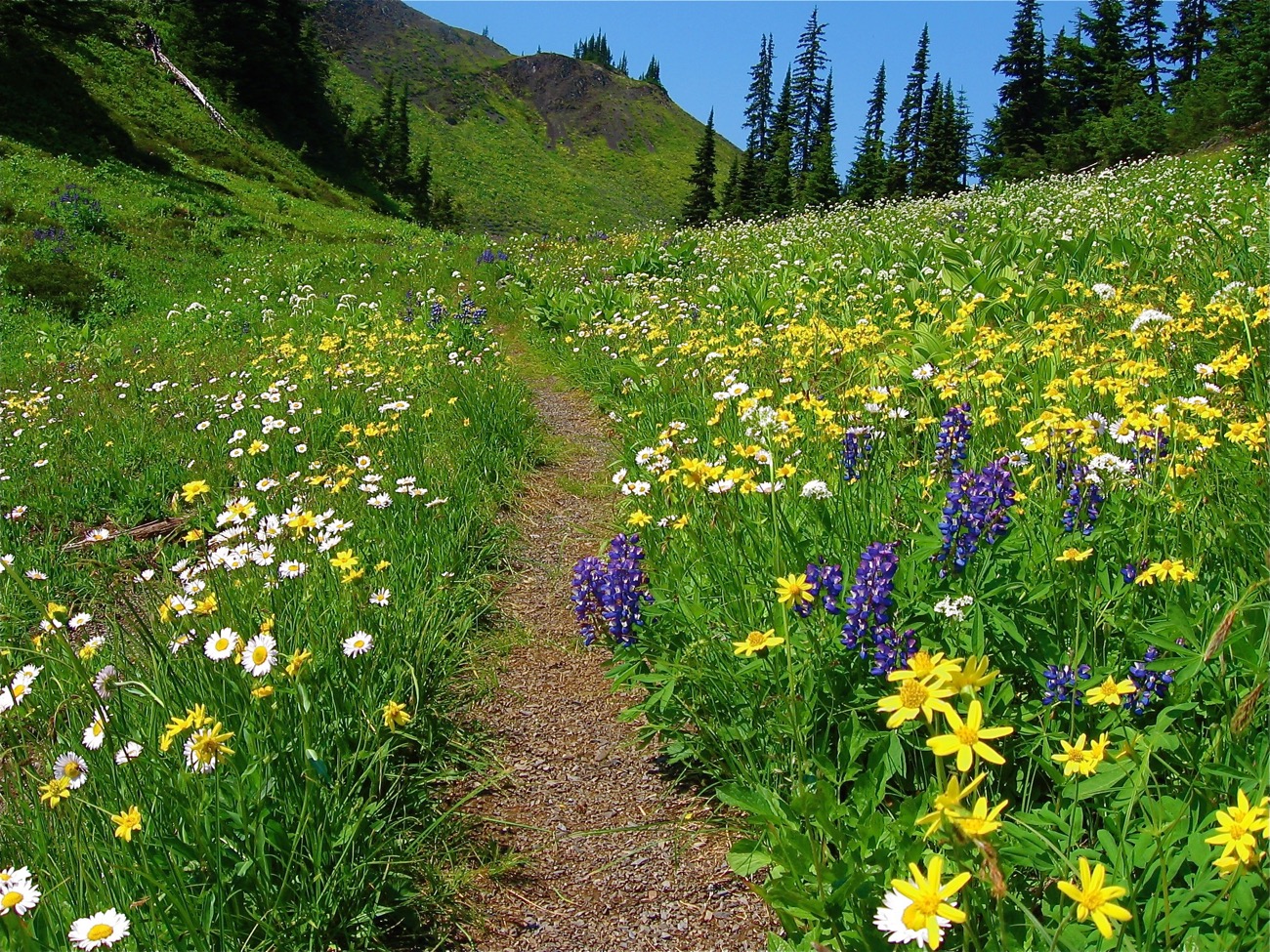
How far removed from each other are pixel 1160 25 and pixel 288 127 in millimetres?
44900

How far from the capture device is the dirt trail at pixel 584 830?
195 centimetres

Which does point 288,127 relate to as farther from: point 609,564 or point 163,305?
point 609,564

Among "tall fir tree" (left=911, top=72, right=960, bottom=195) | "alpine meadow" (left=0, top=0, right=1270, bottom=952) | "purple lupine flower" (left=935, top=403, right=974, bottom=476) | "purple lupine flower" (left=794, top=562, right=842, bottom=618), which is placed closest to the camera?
"alpine meadow" (left=0, top=0, right=1270, bottom=952)

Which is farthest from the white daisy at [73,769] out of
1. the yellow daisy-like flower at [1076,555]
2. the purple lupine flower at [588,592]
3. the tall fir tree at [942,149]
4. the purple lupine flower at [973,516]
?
the tall fir tree at [942,149]

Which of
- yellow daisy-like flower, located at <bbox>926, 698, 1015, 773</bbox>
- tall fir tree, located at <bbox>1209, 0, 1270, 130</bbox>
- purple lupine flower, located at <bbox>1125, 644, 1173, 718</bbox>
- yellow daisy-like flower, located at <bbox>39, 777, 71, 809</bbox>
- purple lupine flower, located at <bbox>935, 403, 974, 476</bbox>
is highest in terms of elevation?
tall fir tree, located at <bbox>1209, 0, 1270, 130</bbox>

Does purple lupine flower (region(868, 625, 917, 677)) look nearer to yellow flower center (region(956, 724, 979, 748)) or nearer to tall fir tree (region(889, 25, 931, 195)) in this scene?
yellow flower center (region(956, 724, 979, 748))

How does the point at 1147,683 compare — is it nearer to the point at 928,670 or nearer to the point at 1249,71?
the point at 928,670

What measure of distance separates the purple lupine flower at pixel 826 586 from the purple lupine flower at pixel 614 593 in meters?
0.73

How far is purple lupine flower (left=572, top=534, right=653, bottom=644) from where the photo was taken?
8.81 feet

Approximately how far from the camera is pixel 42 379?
824cm

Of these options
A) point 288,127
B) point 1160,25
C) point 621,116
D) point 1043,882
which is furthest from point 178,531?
point 621,116

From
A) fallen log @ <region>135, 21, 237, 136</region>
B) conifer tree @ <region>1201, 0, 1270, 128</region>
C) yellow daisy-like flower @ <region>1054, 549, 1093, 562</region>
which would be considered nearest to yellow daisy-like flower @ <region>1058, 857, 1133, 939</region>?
yellow daisy-like flower @ <region>1054, 549, 1093, 562</region>

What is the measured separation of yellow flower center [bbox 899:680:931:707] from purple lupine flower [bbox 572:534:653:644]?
4.98 ft

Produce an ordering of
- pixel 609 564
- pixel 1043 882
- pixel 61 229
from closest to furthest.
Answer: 1. pixel 1043 882
2. pixel 609 564
3. pixel 61 229
